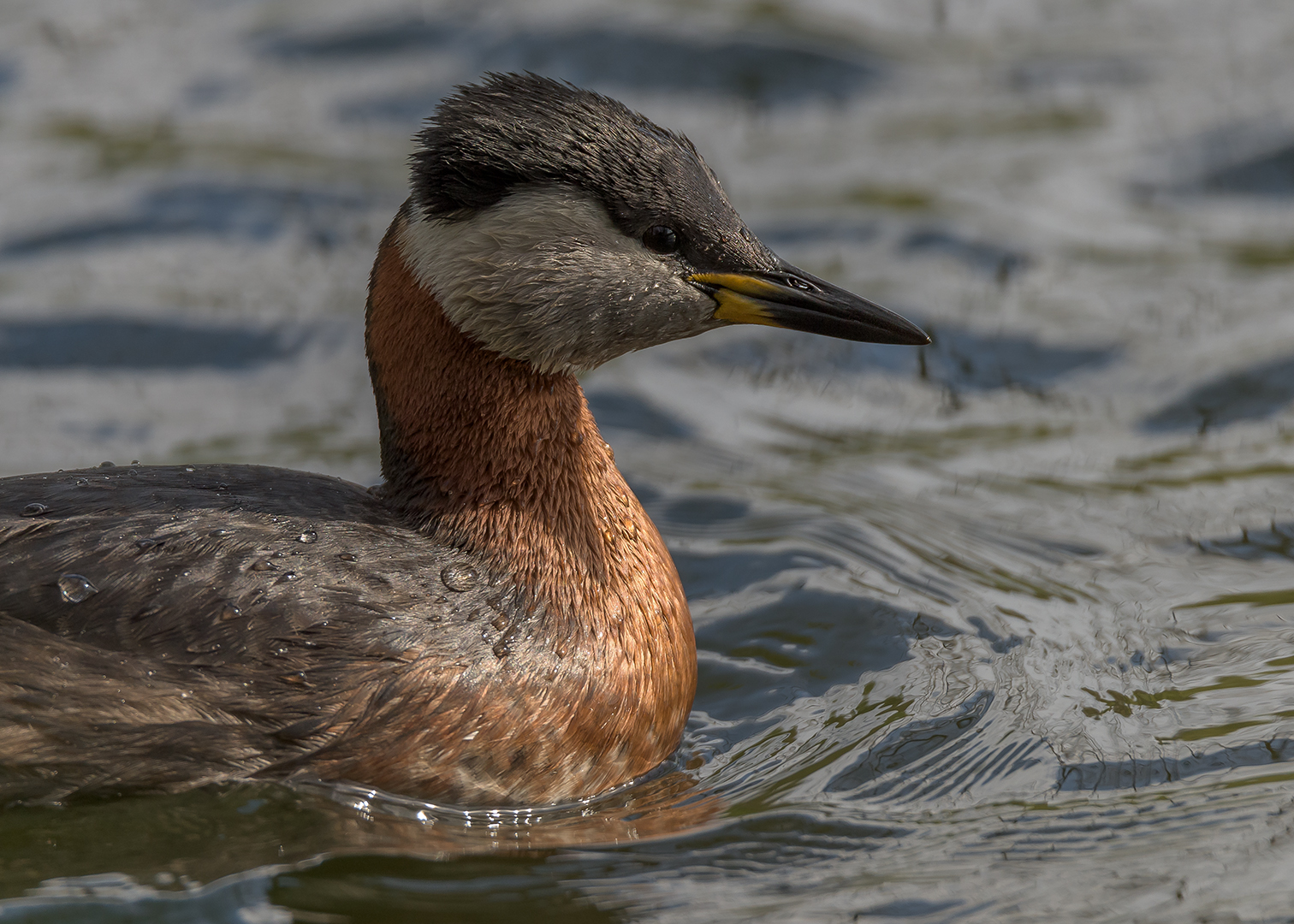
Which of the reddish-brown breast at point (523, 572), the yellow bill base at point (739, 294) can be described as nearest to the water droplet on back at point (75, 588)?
the reddish-brown breast at point (523, 572)

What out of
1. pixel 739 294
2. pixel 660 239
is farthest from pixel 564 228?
pixel 739 294

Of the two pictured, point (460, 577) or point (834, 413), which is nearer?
point (460, 577)

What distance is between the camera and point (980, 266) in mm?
10656

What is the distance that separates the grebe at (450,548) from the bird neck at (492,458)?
0.01 m

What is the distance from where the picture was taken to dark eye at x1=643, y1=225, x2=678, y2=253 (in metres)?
6.05

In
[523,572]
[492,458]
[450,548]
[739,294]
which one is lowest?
[523,572]

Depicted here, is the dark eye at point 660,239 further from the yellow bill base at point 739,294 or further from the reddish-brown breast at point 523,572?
the reddish-brown breast at point 523,572

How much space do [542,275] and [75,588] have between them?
1965 millimetres

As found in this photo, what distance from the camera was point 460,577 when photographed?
5926 millimetres

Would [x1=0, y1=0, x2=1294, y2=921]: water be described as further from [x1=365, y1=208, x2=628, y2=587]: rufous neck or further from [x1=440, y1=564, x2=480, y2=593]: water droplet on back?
[x1=365, y1=208, x2=628, y2=587]: rufous neck

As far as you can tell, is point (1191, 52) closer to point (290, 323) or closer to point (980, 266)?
point (980, 266)

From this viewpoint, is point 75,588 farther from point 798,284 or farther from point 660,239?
point 798,284

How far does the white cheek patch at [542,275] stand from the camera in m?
5.88

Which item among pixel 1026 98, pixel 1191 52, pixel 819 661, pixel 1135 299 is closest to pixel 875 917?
pixel 819 661
